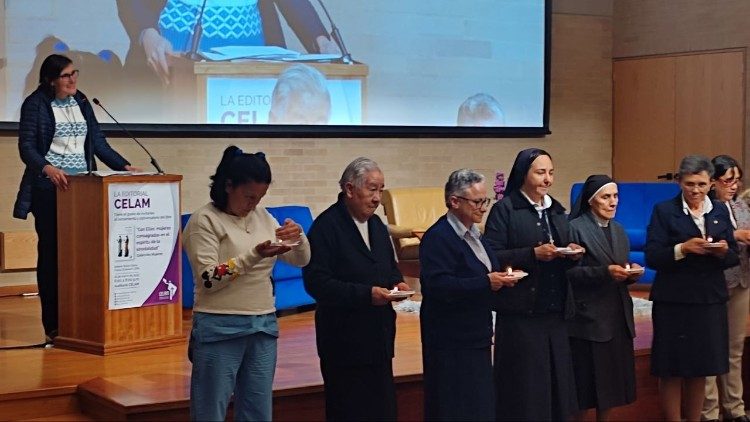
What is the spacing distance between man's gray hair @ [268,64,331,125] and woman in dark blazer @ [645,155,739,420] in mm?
5125

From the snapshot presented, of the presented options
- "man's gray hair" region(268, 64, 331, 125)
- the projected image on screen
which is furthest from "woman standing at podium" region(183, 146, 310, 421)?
"man's gray hair" region(268, 64, 331, 125)

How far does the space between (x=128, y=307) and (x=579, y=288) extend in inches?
99.8

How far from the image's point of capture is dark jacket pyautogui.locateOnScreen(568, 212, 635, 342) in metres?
5.03

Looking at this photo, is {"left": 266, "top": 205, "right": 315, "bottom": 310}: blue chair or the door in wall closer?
{"left": 266, "top": 205, "right": 315, "bottom": 310}: blue chair

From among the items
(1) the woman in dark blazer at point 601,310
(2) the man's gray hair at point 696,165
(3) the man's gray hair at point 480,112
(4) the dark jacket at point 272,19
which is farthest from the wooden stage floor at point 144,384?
(3) the man's gray hair at point 480,112

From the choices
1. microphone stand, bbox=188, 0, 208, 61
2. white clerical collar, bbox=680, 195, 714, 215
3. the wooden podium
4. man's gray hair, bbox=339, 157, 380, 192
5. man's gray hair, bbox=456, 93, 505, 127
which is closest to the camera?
man's gray hair, bbox=339, 157, 380, 192

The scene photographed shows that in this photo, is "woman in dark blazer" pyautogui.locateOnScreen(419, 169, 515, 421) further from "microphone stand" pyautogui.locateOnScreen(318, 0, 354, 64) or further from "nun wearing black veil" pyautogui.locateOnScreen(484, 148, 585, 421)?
"microphone stand" pyautogui.locateOnScreen(318, 0, 354, 64)

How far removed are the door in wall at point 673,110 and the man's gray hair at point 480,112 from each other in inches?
62.3

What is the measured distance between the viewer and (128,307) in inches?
247

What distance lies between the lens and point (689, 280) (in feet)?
17.9

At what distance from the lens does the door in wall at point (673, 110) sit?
11.1 meters

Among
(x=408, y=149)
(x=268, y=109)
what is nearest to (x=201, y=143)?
(x=268, y=109)

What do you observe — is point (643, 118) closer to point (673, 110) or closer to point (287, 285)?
point (673, 110)

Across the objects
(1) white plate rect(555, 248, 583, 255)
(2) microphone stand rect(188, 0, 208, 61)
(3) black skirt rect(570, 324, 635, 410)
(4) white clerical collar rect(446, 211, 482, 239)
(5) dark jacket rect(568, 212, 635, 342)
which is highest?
(2) microphone stand rect(188, 0, 208, 61)
